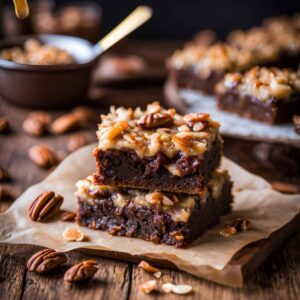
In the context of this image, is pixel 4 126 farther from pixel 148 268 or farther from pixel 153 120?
pixel 148 268

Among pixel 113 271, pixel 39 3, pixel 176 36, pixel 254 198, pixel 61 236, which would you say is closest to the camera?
pixel 113 271

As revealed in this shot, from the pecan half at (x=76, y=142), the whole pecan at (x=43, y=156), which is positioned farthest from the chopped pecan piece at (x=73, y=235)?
the pecan half at (x=76, y=142)

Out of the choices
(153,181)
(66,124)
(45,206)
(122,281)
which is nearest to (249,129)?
(153,181)

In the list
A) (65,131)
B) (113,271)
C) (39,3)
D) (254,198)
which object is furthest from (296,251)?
(39,3)

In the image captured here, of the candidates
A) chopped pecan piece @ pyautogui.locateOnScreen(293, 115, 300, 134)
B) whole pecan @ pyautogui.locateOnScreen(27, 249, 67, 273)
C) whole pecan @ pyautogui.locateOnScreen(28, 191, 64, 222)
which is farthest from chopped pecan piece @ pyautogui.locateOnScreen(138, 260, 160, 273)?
chopped pecan piece @ pyautogui.locateOnScreen(293, 115, 300, 134)

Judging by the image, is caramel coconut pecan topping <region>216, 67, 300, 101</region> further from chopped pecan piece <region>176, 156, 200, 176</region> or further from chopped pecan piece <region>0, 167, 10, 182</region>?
chopped pecan piece <region>0, 167, 10, 182</region>

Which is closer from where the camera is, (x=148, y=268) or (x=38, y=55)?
(x=148, y=268)

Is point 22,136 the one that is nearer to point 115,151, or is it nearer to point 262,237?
point 115,151

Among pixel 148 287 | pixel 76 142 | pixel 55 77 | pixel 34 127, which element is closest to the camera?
pixel 148 287
